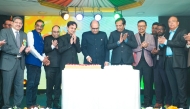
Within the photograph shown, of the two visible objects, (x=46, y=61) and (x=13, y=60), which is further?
(x=46, y=61)

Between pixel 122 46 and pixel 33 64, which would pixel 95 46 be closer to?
pixel 122 46

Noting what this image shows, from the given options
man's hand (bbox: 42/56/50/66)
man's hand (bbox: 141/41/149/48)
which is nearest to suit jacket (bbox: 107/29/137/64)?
man's hand (bbox: 141/41/149/48)

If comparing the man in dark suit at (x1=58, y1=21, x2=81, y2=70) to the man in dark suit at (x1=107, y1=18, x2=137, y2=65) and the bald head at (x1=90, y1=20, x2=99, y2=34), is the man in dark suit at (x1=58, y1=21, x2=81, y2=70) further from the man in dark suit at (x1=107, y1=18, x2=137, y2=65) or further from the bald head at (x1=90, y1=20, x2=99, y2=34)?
the man in dark suit at (x1=107, y1=18, x2=137, y2=65)

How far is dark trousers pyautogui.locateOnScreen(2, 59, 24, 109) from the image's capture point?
357 cm

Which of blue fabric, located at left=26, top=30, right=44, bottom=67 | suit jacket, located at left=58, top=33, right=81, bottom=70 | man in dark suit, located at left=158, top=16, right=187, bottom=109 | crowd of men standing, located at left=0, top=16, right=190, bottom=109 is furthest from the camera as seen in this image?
suit jacket, located at left=58, top=33, right=81, bottom=70

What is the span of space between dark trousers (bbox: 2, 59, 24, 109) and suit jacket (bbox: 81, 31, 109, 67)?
1.18 m

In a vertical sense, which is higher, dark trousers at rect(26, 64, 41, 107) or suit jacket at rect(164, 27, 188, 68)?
suit jacket at rect(164, 27, 188, 68)

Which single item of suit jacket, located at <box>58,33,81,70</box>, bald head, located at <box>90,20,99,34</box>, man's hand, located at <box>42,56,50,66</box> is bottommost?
man's hand, located at <box>42,56,50,66</box>

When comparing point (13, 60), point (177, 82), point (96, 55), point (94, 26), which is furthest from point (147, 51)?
point (13, 60)

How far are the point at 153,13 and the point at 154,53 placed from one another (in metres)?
3.41

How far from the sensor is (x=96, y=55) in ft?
13.5

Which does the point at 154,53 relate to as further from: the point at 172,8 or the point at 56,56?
the point at 172,8

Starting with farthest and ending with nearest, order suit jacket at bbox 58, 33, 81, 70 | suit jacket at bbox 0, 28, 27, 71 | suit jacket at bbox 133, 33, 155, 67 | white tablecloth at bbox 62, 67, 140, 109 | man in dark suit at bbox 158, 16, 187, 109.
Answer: suit jacket at bbox 133, 33, 155, 67 < suit jacket at bbox 58, 33, 81, 70 < man in dark suit at bbox 158, 16, 187, 109 < suit jacket at bbox 0, 28, 27, 71 < white tablecloth at bbox 62, 67, 140, 109

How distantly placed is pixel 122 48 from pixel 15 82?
191 cm
